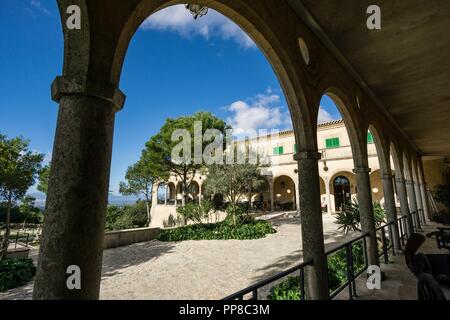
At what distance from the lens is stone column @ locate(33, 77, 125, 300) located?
1.40 metres

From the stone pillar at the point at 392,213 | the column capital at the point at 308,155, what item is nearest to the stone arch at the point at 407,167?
the stone pillar at the point at 392,213

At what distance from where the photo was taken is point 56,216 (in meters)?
1.44

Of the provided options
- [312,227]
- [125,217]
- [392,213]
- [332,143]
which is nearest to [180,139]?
[125,217]

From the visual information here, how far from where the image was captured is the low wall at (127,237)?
12.2 metres

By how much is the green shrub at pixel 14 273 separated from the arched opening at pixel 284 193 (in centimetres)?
2062

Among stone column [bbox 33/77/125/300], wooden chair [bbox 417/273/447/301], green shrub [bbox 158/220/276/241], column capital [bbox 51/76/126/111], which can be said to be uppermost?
column capital [bbox 51/76/126/111]

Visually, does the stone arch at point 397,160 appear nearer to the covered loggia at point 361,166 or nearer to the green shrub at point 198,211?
the covered loggia at point 361,166

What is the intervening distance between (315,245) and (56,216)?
336 cm

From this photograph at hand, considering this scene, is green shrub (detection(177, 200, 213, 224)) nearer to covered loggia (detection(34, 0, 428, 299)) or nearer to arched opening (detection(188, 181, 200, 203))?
arched opening (detection(188, 181, 200, 203))

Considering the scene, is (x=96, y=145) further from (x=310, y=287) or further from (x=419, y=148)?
(x=419, y=148)

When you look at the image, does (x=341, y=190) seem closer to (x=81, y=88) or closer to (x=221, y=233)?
(x=221, y=233)

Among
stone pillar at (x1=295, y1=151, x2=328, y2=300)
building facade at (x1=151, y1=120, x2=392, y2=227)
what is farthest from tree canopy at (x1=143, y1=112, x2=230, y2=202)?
stone pillar at (x1=295, y1=151, x2=328, y2=300)

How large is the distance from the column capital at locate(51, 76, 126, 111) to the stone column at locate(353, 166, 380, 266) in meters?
5.98
